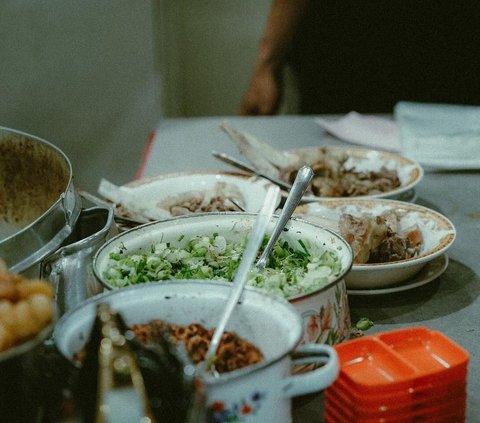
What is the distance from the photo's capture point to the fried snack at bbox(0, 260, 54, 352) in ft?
2.23

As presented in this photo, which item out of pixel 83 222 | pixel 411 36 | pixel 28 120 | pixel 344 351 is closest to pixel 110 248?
pixel 83 222

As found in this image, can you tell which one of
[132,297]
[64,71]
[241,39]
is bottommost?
[241,39]

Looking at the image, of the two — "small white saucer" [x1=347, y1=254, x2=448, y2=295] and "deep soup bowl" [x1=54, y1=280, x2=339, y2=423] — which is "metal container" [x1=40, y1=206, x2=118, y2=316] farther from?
"small white saucer" [x1=347, y1=254, x2=448, y2=295]

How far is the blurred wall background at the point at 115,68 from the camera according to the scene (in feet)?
7.65

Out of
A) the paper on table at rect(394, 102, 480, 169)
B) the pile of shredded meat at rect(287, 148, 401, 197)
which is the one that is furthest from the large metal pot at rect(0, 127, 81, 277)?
the paper on table at rect(394, 102, 480, 169)

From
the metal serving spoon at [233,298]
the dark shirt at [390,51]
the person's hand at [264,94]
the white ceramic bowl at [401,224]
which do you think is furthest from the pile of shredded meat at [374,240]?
the dark shirt at [390,51]

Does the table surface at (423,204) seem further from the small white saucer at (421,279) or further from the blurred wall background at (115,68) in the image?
the blurred wall background at (115,68)

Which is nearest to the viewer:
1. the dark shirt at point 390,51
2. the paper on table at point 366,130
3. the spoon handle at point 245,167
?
the spoon handle at point 245,167

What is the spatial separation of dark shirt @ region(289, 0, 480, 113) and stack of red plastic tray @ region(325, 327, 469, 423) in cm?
247

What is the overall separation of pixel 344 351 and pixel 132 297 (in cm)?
30

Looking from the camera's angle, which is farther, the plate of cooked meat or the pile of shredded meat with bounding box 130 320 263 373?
the plate of cooked meat

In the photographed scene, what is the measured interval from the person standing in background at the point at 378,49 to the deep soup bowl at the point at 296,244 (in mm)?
1982

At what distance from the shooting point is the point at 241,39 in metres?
5.45

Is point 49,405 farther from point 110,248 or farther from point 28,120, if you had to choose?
point 28,120
